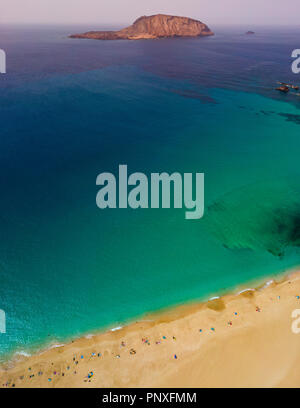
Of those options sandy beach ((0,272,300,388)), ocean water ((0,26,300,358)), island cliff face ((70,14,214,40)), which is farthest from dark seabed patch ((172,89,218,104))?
island cliff face ((70,14,214,40))

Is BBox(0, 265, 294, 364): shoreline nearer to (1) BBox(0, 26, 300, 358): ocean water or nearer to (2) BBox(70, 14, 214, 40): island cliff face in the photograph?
(1) BBox(0, 26, 300, 358): ocean water

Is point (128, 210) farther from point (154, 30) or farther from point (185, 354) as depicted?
point (154, 30)

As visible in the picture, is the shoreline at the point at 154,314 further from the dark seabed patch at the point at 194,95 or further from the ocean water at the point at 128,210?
the dark seabed patch at the point at 194,95

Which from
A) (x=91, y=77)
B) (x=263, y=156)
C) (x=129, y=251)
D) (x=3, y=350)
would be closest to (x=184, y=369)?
(x=129, y=251)

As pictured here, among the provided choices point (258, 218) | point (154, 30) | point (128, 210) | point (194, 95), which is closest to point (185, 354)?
point (128, 210)

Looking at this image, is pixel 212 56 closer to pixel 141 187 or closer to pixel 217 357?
pixel 141 187

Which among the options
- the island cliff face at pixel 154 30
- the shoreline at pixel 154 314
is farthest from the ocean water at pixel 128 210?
the island cliff face at pixel 154 30
